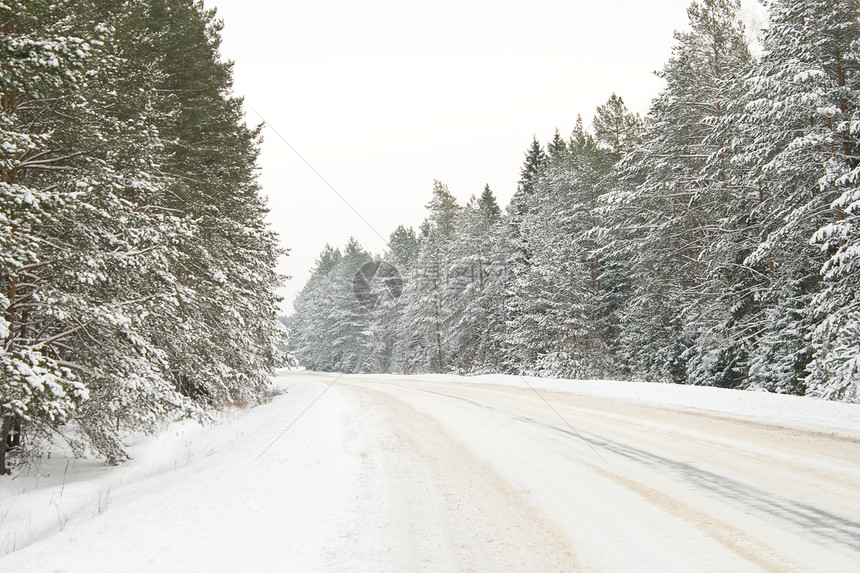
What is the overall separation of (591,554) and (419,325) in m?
42.3

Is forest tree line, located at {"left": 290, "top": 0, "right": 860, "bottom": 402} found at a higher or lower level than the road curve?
higher

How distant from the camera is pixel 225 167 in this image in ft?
53.8

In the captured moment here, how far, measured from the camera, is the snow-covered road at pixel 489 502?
368 centimetres

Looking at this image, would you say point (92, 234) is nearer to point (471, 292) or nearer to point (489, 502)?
point (489, 502)

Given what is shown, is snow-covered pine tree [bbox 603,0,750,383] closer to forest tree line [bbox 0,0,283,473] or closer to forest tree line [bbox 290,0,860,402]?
forest tree line [bbox 290,0,860,402]

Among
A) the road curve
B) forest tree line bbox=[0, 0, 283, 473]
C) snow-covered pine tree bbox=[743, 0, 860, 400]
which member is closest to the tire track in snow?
the road curve

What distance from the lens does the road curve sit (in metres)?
3.65

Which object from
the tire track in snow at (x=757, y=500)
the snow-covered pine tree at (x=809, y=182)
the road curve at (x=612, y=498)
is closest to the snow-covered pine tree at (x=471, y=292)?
the snow-covered pine tree at (x=809, y=182)

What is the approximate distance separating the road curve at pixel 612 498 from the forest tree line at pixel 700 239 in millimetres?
7569

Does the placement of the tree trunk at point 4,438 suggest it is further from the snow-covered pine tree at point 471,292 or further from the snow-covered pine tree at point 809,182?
the snow-covered pine tree at point 471,292

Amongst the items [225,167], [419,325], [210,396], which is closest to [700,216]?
[225,167]

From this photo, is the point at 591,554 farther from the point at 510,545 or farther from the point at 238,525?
the point at 238,525

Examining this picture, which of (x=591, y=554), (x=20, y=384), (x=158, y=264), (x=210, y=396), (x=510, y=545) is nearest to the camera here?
(x=591, y=554)

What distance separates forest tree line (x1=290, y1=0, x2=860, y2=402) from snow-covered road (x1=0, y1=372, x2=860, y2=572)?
25.2ft
